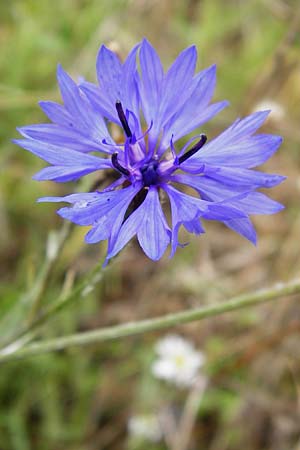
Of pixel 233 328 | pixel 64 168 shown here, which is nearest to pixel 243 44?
pixel 233 328

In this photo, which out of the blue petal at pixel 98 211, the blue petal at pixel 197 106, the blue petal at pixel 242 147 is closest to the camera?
the blue petal at pixel 98 211

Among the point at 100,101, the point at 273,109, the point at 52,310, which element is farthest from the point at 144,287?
the point at 100,101

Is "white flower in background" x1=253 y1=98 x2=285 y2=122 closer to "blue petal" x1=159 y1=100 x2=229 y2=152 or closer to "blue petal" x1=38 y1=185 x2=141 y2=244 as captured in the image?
"blue petal" x1=159 y1=100 x2=229 y2=152

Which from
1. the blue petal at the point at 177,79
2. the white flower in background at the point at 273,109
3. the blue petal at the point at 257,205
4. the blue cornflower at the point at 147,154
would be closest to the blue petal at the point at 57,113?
the blue cornflower at the point at 147,154

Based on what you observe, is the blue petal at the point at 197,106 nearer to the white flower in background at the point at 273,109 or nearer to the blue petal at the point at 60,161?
the blue petal at the point at 60,161

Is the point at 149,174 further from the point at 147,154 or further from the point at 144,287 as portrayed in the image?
the point at 144,287

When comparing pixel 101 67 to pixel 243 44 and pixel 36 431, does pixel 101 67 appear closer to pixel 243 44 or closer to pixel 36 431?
pixel 36 431
